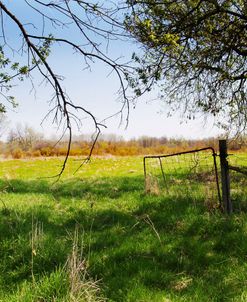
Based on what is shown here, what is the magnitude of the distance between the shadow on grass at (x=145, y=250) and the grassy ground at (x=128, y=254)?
0.01 meters

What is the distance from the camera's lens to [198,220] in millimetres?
6773

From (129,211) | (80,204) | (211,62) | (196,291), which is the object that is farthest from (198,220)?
(211,62)

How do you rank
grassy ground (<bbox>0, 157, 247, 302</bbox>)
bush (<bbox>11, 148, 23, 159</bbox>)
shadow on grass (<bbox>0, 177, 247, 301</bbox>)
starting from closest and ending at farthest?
grassy ground (<bbox>0, 157, 247, 302</bbox>) → shadow on grass (<bbox>0, 177, 247, 301</bbox>) → bush (<bbox>11, 148, 23, 159</bbox>)

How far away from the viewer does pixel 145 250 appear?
5.56 meters

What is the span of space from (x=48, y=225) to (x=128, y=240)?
2012 millimetres

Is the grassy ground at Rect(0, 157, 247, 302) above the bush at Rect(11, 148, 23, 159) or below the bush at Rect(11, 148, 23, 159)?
below

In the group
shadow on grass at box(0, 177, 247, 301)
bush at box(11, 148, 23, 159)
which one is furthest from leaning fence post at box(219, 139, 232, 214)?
bush at box(11, 148, 23, 159)

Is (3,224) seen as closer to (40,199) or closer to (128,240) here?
(128,240)

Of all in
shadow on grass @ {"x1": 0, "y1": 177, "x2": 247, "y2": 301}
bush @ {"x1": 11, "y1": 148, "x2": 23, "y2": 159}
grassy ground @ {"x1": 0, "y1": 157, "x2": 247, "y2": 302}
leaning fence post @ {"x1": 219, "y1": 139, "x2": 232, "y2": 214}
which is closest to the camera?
grassy ground @ {"x1": 0, "y1": 157, "x2": 247, "y2": 302}

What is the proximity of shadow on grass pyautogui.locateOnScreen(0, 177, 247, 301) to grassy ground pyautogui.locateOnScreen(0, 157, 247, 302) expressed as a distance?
1 cm

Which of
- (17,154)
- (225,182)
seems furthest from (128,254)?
(17,154)

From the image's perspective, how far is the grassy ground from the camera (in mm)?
4078

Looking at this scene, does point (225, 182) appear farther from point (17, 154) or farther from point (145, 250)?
point (17, 154)

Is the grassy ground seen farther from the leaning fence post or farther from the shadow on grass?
the leaning fence post
